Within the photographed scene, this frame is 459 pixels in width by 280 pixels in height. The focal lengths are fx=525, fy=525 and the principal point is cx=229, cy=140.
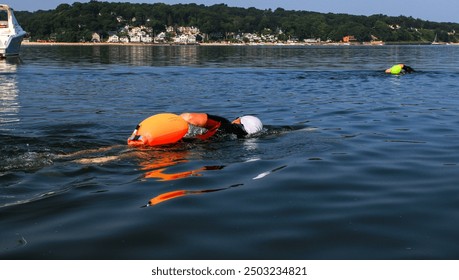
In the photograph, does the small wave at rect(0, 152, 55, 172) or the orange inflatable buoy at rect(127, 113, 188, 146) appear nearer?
the small wave at rect(0, 152, 55, 172)

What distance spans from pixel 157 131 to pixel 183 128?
1.67ft

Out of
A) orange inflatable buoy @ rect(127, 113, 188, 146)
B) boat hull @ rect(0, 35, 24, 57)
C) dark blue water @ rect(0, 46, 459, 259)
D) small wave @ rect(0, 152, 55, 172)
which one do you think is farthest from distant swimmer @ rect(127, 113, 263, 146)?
boat hull @ rect(0, 35, 24, 57)

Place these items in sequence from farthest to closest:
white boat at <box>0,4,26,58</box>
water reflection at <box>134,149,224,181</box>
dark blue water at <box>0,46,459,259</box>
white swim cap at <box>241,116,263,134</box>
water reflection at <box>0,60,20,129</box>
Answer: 1. white boat at <box>0,4,26,58</box>
2. water reflection at <box>0,60,20,129</box>
3. white swim cap at <box>241,116,263,134</box>
4. water reflection at <box>134,149,224,181</box>
5. dark blue water at <box>0,46,459,259</box>

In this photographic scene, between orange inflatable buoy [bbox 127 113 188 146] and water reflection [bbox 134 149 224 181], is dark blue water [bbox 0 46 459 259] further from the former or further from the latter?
orange inflatable buoy [bbox 127 113 188 146]

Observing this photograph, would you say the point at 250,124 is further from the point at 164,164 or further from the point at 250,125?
the point at 164,164

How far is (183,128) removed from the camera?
880 cm

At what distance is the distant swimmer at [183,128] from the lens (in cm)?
848

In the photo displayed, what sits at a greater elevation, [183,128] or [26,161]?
[183,128]

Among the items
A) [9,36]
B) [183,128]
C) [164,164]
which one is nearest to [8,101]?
[183,128]

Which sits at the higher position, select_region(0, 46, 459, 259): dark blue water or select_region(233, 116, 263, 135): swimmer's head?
select_region(233, 116, 263, 135): swimmer's head

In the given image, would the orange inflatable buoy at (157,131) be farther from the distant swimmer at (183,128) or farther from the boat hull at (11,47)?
the boat hull at (11,47)

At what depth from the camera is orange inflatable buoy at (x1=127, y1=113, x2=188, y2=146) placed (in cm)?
846
